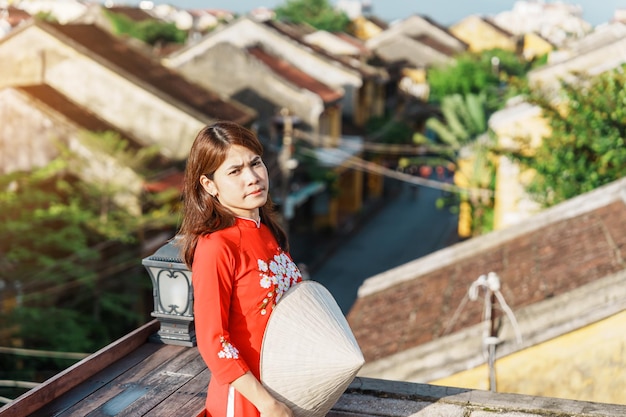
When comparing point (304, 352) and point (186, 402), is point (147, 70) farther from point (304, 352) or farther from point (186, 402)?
point (304, 352)

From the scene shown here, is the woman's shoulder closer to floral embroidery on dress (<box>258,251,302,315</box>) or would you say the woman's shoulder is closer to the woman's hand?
floral embroidery on dress (<box>258,251,302,315</box>)

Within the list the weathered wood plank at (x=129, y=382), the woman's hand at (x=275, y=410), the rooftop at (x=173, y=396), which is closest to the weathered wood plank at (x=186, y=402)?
the rooftop at (x=173, y=396)

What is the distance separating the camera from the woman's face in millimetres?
2932

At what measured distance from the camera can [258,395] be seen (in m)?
2.81

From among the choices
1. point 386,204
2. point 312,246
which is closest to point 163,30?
point 386,204

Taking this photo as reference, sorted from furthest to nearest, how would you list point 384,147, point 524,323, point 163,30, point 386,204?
point 163,30 < point 386,204 < point 384,147 < point 524,323

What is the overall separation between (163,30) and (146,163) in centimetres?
2725

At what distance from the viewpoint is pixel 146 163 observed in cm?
1581

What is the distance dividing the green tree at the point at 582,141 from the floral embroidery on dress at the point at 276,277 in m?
9.53

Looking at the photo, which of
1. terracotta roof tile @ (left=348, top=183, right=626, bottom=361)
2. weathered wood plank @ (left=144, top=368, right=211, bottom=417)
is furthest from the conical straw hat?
terracotta roof tile @ (left=348, top=183, right=626, bottom=361)

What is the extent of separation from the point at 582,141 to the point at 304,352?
10.2 m

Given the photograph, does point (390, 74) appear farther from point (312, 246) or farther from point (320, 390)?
point (320, 390)

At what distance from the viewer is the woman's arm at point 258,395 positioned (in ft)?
9.14

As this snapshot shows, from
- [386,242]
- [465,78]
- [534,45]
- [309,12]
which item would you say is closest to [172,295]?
[386,242]
